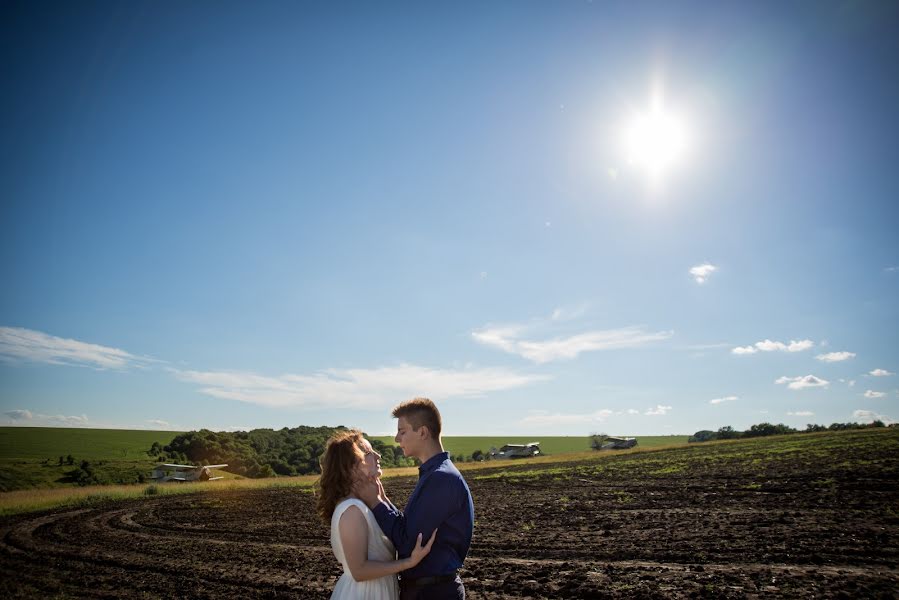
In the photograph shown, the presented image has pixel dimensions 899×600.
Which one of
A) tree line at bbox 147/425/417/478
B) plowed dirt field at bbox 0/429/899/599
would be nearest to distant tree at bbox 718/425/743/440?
tree line at bbox 147/425/417/478

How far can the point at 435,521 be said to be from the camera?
324 centimetres

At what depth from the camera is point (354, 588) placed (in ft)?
11.2

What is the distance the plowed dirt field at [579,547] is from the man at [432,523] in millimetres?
6868

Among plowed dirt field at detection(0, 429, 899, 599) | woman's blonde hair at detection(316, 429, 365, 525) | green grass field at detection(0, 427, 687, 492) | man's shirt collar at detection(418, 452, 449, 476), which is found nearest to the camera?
woman's blonde hair at detection(316, 429, 365, 525)

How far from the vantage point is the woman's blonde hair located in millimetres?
3328

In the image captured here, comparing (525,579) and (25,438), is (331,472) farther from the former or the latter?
(25,438)

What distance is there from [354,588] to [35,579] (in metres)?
13.5

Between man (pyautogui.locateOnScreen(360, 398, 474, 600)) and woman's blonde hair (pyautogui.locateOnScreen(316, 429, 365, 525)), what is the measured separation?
148 mm

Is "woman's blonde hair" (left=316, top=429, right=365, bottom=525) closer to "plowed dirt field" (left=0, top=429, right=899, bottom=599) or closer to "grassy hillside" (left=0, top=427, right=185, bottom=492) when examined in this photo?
"plowed dirt field" (left=0, top=429, right=899, bottom=599)

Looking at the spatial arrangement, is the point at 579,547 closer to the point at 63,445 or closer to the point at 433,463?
the point at 433,463

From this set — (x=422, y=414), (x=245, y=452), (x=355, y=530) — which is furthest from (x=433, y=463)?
(x=245, y=452)

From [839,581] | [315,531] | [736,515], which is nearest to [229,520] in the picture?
[315,531]

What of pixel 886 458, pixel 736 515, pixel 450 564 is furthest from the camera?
pixel 886 458

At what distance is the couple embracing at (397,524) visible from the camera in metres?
3.22
